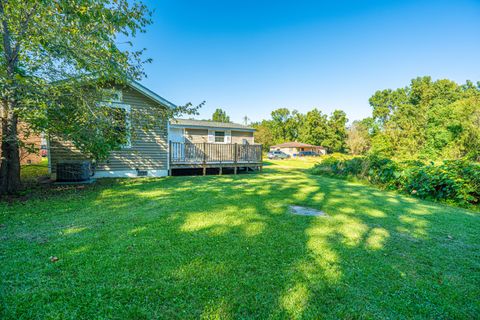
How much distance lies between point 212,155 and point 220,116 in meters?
53.8

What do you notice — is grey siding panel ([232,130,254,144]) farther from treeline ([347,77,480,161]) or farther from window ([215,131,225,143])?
treeline ([347,77,480,161])

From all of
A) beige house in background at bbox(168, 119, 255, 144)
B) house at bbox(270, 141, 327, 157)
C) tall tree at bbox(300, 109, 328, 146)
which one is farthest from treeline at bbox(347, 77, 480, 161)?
tall tree at bbox(300, 109, 328, 146)

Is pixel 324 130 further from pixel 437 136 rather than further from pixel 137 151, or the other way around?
pixel 137 151

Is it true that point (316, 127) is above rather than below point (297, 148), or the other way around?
above

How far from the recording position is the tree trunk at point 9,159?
16.8ft

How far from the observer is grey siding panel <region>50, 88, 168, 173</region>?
8125 mm

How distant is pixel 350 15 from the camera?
13641 mm

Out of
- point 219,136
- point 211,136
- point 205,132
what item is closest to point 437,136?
point 219,136

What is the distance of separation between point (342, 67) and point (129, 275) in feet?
76.2

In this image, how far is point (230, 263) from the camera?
242 cm

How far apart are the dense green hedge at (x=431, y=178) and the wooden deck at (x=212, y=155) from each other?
583cm

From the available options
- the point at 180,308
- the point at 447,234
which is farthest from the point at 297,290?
the point at 447,234

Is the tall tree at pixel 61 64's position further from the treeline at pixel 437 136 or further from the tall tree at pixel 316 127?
the tall tree at pixel 316 127

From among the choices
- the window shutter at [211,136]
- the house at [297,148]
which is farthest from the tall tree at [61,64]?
the house at [297,148]
